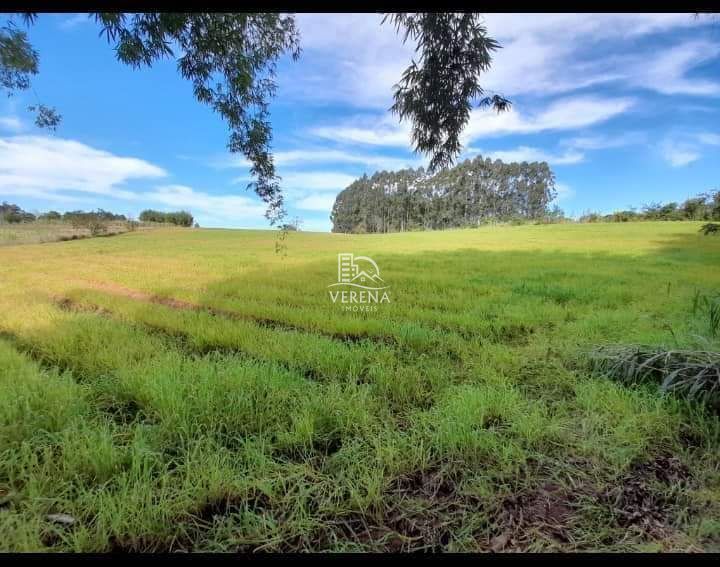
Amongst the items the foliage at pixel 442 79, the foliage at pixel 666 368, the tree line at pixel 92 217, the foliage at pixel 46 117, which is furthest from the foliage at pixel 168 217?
the foliage at pixel 666 368

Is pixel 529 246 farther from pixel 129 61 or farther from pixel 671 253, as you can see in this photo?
pixel 129 61

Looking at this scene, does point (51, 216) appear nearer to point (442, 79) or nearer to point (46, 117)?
point (46, 117)

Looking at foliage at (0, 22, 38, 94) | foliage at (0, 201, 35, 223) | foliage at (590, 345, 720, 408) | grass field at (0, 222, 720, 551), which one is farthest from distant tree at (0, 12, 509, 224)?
foliage at (590, 345, 720, 408)

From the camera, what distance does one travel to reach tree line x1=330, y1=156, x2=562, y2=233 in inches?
96.3

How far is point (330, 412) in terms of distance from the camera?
1.43 metres

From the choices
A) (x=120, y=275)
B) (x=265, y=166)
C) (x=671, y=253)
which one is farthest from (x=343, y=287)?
(x=671, y=253)

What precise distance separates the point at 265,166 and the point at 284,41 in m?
0.75

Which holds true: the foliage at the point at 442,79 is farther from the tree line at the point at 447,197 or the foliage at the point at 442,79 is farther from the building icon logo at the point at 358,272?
the building icon logo at the point at 358,272

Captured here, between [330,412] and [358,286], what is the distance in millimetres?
1386

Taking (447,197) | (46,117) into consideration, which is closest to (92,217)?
(46,117)

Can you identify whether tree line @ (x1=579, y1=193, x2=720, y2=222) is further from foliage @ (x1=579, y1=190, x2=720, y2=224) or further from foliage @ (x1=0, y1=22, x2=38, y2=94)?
foliage @ (x1=0, y1=22, x2=38, y2=94)

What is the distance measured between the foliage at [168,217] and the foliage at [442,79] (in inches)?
69.5

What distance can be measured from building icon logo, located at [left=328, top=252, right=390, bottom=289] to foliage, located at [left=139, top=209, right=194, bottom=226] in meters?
1.27

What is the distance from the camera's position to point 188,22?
1846mm
